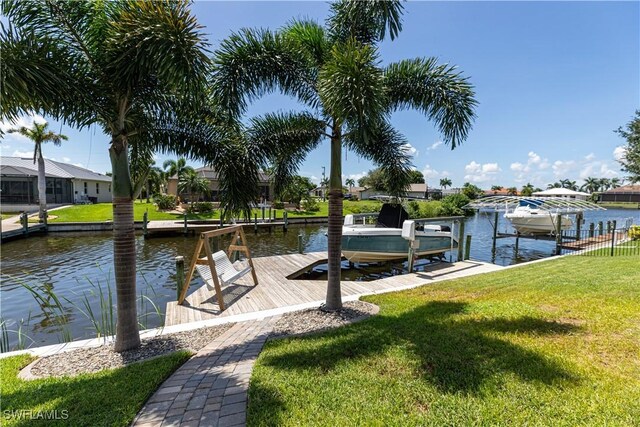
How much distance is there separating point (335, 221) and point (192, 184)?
35945mm

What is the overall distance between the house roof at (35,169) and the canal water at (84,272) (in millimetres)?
15436

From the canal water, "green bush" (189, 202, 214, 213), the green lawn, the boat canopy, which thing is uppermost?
the boat canopy

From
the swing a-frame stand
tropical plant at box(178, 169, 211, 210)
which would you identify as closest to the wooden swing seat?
the swing a-frame stand

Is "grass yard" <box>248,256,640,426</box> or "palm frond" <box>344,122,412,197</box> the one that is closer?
"grass yard" <box>248,256,640,426</box>

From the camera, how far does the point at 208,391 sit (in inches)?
138

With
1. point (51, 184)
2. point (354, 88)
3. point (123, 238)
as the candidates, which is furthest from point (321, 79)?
point (51, 184)

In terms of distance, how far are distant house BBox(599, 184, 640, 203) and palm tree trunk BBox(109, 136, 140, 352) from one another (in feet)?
399

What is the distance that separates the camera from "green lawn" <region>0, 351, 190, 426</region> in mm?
3027

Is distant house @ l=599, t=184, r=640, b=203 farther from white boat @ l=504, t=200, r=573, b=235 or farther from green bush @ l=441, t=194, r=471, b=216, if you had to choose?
white boat @ l=504, t=200, r=573, b=235

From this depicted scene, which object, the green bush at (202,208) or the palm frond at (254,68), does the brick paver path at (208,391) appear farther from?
the green bush at (202,208)

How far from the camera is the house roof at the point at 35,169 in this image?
3089 cm

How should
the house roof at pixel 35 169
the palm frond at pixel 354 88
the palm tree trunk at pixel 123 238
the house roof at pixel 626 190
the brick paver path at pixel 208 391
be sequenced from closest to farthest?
1. the brick paver path at pixel 208 391
2. the palm frond at pixel 354 88
3. the palm tree trunk at pixel 123 238
4. the house roof at pixel 35 169
5. the house roof at pixel 626 190

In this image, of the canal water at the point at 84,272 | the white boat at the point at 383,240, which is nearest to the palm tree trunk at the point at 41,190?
the canal water at the point at 84,272

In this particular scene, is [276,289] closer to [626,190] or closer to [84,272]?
[84,272]
